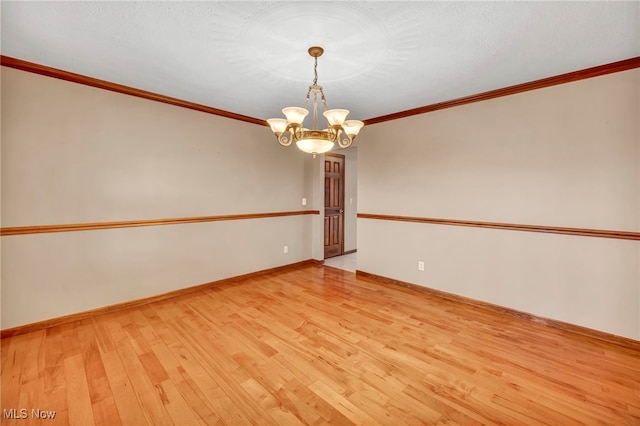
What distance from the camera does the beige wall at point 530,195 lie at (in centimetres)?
242

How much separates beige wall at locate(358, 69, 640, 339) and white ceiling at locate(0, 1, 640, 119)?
0.41 metres

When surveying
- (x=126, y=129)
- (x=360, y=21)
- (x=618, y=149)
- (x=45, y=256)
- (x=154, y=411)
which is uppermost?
(x=360, y=21)

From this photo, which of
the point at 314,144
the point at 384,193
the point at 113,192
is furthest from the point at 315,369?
the point at 113,192

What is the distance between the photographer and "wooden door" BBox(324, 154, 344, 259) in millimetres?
5402

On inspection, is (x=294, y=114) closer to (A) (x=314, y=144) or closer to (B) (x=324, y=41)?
(A) (x=314, y=144)

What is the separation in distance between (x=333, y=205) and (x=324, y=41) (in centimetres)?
375

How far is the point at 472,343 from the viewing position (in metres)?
2.40

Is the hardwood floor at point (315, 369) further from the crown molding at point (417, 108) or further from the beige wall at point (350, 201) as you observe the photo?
the beige wall at point (350, 201)

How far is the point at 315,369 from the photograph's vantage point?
2.04 m

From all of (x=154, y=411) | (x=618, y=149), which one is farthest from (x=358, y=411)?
(x=618, y=149)

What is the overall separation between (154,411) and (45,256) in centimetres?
204

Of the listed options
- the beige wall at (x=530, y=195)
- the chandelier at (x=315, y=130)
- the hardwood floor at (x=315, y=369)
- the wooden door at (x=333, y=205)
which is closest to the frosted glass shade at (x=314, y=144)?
the chandelier at (x=315, y=130)

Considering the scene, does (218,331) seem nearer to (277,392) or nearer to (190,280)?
(277,392)

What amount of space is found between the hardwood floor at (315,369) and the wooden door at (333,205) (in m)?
2.52
